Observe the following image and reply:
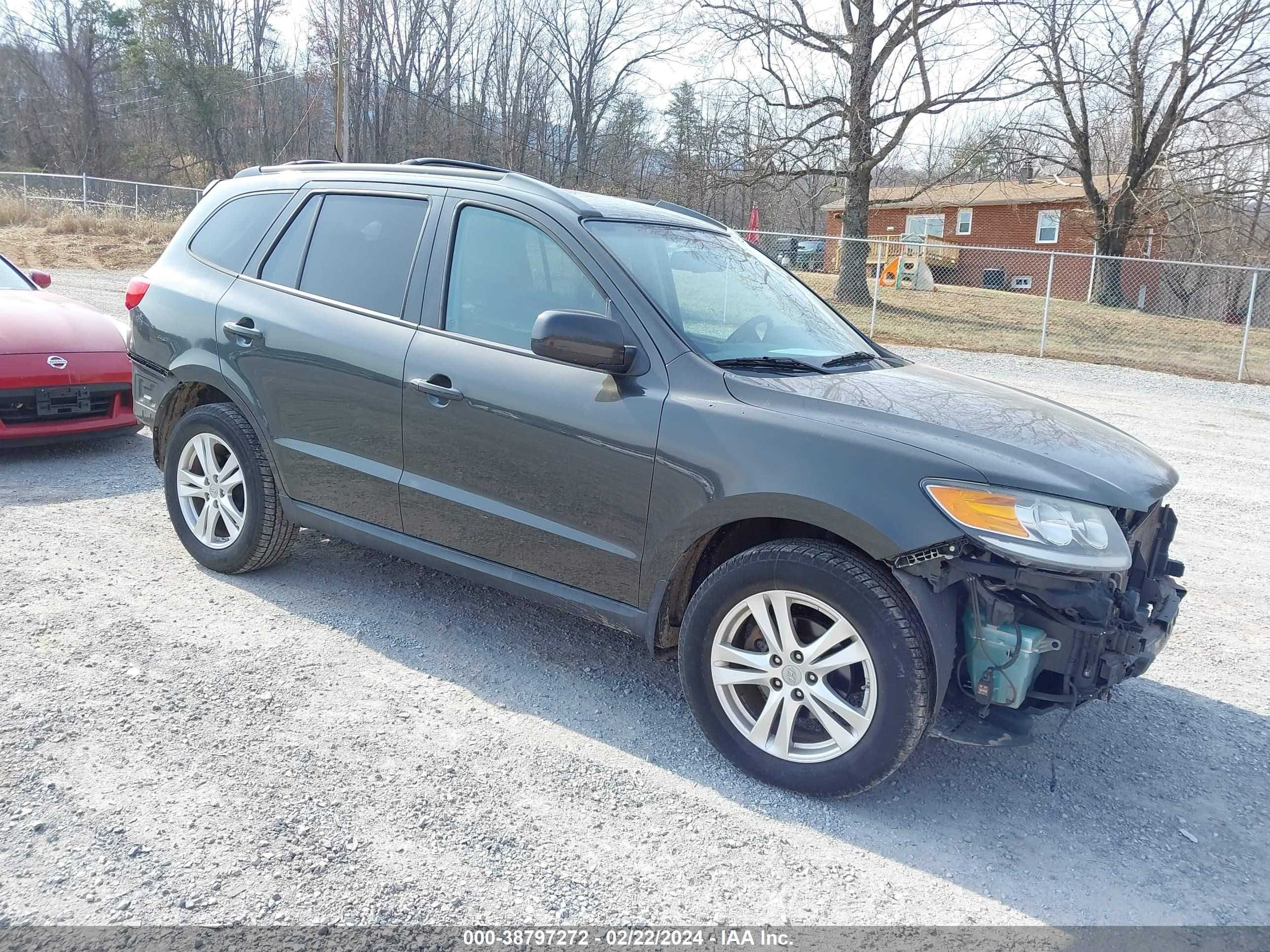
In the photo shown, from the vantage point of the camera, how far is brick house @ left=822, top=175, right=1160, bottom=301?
36.8 meters

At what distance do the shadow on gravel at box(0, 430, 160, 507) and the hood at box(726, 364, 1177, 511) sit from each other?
14.9 ft

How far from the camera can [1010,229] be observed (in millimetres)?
43125

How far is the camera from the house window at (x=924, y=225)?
142ft

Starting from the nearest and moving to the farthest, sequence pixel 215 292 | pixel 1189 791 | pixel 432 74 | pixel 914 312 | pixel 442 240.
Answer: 1. pixel 1189 791
2. pixel 442 240
3. pixel 215 292
4. pixel 914 312
5. pixel 432 74

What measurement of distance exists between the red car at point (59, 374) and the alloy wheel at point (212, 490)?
2.00 metres

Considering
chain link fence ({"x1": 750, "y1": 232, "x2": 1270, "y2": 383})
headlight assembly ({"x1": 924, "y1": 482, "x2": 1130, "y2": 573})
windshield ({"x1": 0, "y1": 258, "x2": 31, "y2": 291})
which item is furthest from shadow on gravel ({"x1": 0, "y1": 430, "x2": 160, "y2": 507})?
chain link fence ({"x1": 750, "y1": 232, "x2": 1270, "y2": 383})

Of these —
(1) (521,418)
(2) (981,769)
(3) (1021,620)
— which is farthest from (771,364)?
(2) (981,769)

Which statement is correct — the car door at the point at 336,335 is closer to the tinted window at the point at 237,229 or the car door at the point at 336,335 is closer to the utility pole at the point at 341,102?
the tinted window at the point at 237,229

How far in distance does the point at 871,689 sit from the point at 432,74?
156 feet

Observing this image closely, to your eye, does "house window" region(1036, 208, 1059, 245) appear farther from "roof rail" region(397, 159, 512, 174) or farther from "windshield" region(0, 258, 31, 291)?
"roof rail" region(397, 159, 512, 174)

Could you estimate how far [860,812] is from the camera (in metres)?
3.12

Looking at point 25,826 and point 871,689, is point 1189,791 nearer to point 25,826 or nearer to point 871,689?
point 871,689

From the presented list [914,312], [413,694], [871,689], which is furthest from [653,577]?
[914,312]

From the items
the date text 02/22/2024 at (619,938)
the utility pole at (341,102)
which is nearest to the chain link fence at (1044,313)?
the date text 02/22/2024 at (619,938)
